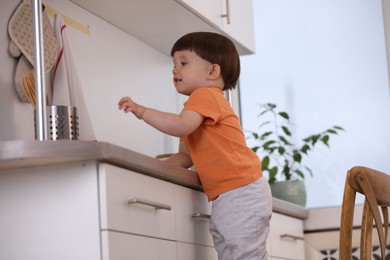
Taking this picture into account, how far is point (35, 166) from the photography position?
173 centimetres

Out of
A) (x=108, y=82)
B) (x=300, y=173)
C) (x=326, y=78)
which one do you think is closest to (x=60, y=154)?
(x=108, y=82)

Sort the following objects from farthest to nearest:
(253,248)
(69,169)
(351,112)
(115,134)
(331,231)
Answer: (351,112), (331,231), (115,134), (253,248), (69,169)

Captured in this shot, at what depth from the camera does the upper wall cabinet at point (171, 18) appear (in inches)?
104

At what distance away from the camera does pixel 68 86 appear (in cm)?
230

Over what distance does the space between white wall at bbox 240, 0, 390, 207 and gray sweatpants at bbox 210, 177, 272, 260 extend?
164 cm

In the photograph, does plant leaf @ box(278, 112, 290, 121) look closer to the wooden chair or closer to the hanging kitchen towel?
the hanging kitchen towel

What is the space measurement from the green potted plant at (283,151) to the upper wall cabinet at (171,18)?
52 cm

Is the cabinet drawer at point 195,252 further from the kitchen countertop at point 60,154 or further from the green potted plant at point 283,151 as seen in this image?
the green potted plant at point 283,151

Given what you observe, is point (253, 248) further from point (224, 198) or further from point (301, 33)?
point (301, 33)

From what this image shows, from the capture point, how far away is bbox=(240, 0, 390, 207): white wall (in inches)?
144

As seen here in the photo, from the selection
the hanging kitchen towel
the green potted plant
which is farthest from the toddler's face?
the green potted plant

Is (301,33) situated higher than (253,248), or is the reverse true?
(301,33)

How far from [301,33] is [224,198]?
1857 millimetres

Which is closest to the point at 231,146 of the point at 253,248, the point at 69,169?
the point at 253,248
